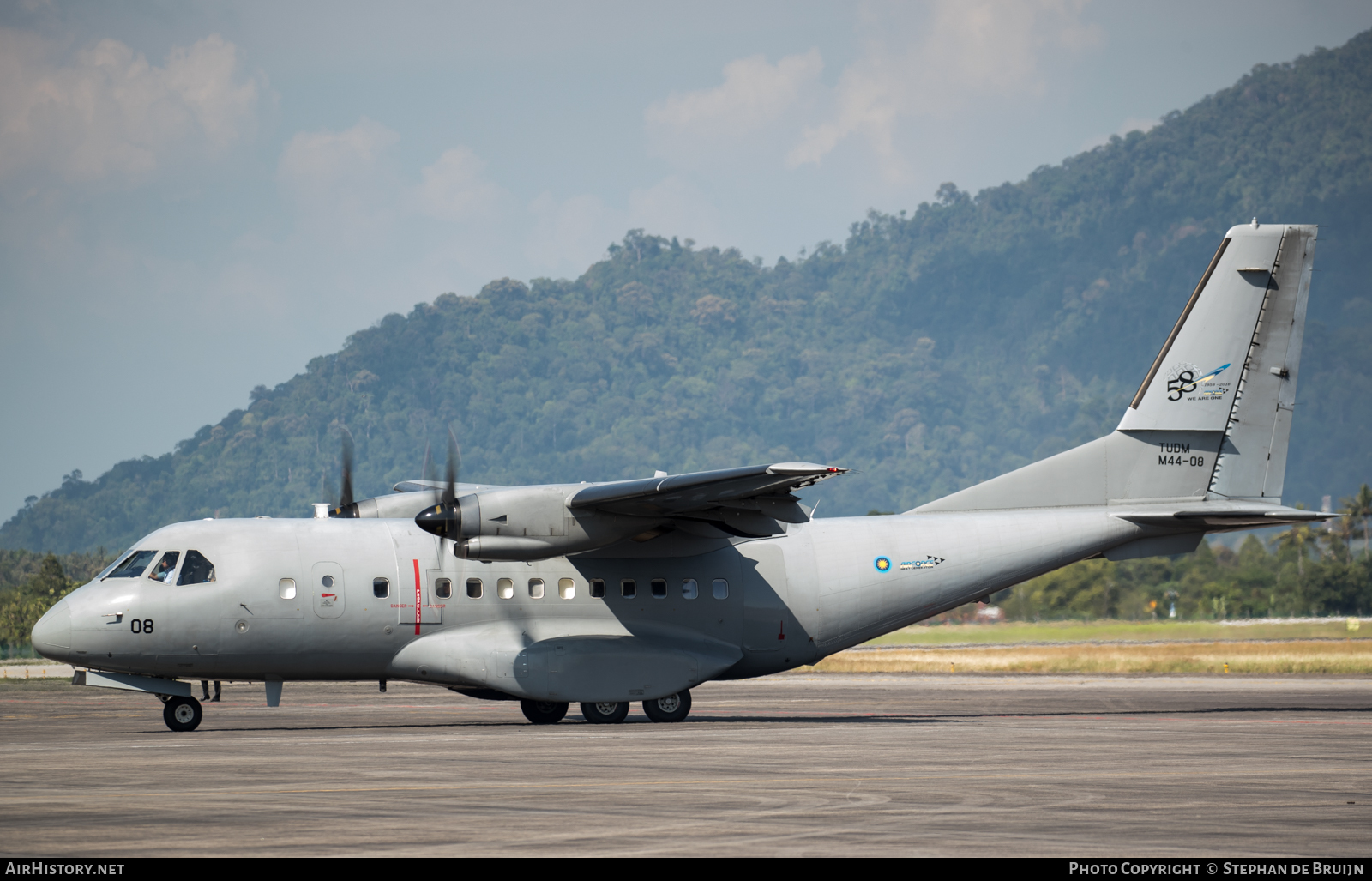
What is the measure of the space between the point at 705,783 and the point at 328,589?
1070 cm

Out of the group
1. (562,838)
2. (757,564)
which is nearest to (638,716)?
(757,564)

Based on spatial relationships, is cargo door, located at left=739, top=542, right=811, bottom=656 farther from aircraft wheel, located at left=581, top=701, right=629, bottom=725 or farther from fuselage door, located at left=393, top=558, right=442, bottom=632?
fuselage door, located at left=393, top=558, right=442, bottom=632

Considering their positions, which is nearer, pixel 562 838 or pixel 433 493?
pixel 562 838

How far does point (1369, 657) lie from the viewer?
159 ft

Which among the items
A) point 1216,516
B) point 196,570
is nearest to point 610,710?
point 196,570

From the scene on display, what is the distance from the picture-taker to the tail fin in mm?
26703

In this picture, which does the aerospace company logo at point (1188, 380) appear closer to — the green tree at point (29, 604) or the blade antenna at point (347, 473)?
the blade antenna at point (347, 473)

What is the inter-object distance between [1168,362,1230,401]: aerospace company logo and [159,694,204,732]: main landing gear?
58.6 ft

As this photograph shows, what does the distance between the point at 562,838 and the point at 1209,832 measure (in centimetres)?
502

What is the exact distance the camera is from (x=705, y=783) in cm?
1498

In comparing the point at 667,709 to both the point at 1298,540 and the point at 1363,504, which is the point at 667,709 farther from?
the point at 1298,540

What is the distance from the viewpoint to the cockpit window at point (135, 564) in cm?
2361

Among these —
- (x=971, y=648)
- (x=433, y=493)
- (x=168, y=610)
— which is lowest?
(x=971, y=648)
